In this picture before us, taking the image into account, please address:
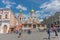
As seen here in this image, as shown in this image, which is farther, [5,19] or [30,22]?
[30,22]

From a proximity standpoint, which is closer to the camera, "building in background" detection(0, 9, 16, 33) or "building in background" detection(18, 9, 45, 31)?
"building in background" detection(0, 9, 16, 33)

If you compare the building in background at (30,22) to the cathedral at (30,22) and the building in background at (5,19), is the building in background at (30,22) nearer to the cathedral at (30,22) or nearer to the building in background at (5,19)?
the cathedral at (30,22)

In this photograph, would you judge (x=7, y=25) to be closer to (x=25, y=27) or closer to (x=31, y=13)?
(x=25, y=27)

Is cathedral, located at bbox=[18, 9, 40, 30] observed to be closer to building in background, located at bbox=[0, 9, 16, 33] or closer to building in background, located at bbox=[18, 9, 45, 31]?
building in background, located at bbox=[18, 9, 45, 31]

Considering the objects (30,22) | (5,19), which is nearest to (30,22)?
(30,22)

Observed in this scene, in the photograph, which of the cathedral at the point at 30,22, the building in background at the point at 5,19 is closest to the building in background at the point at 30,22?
the cathedral at the point at 30,22

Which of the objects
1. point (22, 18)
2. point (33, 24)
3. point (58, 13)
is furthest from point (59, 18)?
point (22, 18)

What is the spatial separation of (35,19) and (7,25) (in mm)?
26902

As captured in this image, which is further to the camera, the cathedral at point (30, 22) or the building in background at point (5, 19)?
the cathedral at point (30, 22)

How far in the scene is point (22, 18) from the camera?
78562 mm

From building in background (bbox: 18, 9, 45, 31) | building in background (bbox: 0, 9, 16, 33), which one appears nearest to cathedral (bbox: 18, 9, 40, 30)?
building in background (bbox: 18, 9, 45, 31)

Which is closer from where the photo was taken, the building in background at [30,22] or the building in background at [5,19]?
the building in background at [5,19]

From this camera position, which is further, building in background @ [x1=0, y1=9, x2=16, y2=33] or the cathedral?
the cathedral

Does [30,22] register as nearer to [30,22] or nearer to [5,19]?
[30,22]
